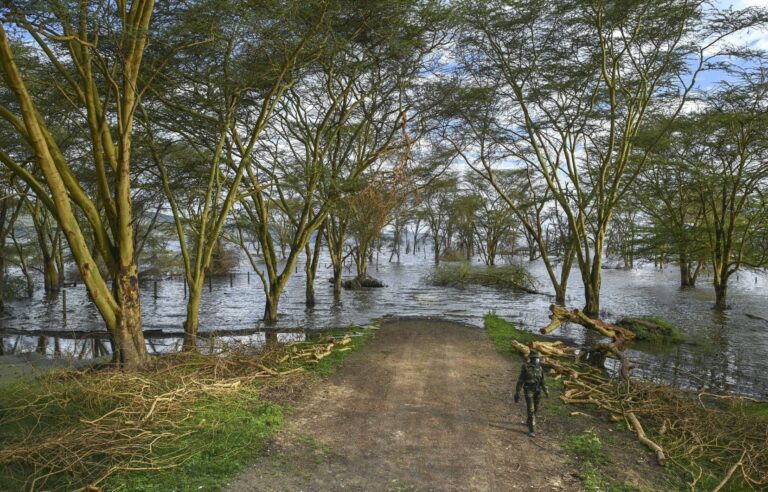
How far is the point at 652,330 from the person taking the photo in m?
13.0

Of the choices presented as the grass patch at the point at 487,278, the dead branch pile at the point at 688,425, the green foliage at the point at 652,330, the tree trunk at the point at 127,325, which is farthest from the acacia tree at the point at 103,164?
the grass patch at the point at 487,278

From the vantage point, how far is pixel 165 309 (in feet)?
61.9

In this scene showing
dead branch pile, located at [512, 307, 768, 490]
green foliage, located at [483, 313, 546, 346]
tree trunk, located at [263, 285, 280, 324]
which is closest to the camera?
dead branch pile, located at [512, 307, 768, 490]

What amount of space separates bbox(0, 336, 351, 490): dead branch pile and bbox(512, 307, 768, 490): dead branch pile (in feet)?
15.6

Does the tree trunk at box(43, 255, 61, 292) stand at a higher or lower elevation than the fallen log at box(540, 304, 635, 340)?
higher

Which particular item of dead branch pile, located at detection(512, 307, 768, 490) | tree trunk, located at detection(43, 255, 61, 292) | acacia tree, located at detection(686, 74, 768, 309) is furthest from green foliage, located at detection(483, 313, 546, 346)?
tree trunk, located at detection(43, 255, 61, 292)

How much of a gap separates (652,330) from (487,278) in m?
14.9

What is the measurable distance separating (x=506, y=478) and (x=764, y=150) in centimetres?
1869

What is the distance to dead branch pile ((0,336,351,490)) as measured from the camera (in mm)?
4676

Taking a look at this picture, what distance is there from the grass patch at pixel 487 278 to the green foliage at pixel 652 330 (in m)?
11.4

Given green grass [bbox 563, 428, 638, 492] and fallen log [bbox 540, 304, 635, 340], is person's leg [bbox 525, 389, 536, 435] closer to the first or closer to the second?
green grass [bbox 563, 428, 638, 492]

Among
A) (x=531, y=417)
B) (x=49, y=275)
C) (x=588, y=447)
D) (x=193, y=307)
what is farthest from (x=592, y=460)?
(x=49, y=275)

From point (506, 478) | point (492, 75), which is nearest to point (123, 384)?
point (506, 478)

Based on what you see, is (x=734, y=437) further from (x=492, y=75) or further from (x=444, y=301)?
(x=444, y=301)
